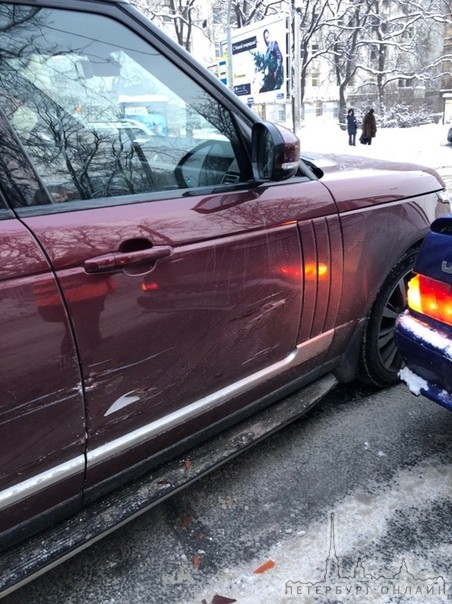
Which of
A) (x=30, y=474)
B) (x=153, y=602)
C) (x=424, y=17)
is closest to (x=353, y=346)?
(x=153, y=602)

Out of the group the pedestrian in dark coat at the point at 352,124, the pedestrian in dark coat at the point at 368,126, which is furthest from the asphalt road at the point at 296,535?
the pedestrian in dark coat at the point at 352,124

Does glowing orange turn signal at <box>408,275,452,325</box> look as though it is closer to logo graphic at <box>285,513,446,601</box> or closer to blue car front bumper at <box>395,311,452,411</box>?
blue car front bumper at <box>395,311,452,411</box>

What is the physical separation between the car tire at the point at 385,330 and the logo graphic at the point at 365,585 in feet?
3.87

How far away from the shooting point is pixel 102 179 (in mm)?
1816

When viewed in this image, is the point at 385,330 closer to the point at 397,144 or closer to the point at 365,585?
the point at 365,585

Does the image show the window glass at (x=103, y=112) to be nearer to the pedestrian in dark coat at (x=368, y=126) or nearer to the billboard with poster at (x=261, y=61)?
the billboard with poster at (x=261, y=61)

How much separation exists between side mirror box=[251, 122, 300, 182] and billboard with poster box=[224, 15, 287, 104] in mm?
18764

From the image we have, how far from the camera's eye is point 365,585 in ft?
6.18

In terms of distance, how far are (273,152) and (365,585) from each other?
1.65m

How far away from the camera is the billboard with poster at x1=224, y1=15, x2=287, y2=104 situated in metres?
19.1

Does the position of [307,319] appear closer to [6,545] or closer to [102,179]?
[102,179]

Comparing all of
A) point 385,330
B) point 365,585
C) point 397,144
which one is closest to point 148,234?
point 365,585

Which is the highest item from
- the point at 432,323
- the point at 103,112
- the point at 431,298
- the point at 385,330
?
the point at 103,112

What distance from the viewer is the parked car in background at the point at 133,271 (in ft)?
5.04
